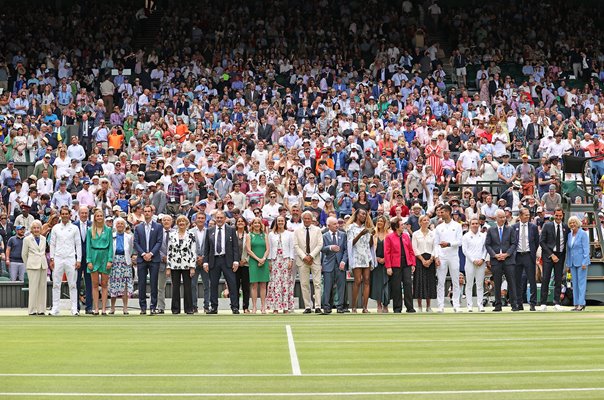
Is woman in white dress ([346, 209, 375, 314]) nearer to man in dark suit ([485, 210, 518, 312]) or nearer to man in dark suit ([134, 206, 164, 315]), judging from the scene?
man in dark suit ([485, 210, 518, 312])

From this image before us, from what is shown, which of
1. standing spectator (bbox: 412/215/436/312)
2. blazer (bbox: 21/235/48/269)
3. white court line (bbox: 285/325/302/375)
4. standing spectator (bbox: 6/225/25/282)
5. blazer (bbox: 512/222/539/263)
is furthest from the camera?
standing spectator (bbox: 6/225/25/282)

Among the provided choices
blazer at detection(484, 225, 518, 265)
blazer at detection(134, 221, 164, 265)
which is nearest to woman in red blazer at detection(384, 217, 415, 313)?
blazer at detection(484, 225, 518, 265)

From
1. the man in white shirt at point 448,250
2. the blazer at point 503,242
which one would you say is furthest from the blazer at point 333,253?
the blazer at point 503,242

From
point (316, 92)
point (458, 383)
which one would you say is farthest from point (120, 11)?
point (458, 383)

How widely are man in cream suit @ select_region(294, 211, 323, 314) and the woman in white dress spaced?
0.63 meters

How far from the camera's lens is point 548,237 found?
23.7 m

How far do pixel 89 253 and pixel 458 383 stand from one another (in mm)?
12723

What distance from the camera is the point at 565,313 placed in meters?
21.9

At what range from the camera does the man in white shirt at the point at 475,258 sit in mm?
23469

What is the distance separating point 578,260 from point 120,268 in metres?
8.92

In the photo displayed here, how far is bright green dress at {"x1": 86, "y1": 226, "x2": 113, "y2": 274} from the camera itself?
74.6ft

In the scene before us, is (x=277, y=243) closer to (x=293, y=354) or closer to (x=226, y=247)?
(x=226, y=247)

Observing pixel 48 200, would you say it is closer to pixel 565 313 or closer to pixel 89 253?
pixel 89 253

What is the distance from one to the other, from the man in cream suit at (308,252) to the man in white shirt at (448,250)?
2341 mm
